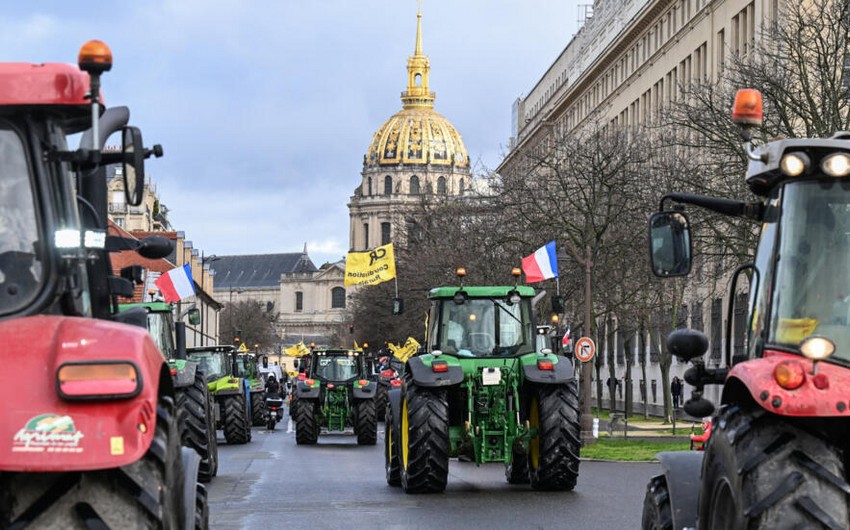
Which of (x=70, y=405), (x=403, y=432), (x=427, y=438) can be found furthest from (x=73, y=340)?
(x=403, y=432)

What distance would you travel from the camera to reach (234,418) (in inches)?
1478

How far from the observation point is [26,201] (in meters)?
7.34

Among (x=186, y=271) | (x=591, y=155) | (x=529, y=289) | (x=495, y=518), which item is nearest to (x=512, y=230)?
(x=591, y=155)

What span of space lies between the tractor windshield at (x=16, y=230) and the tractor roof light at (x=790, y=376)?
2.94 meters

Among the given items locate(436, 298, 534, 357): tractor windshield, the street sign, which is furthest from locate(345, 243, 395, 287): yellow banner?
locate(436, 298, 534, 357): tractor windshield

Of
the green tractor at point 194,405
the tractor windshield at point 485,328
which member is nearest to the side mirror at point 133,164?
the green tractor at point 194,405

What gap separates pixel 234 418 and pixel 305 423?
2165 mm

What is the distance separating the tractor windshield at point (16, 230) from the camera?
714cm

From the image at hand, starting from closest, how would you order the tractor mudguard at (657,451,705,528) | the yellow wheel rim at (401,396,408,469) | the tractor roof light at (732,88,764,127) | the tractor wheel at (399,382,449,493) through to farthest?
the tractor roof light at (732,88,764,127), the tractor mudguard at (657,451,705,528), the tractor wheel at (399,382,449,493), the yellow wheel rim at (401,396,408,469)

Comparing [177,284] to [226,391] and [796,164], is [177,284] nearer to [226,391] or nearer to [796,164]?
[226,391]

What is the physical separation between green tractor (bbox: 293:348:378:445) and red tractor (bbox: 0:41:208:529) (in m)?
30.1

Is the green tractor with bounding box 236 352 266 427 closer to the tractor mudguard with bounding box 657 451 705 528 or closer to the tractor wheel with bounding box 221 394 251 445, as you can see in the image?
the tractor wheel with bounding box 221 394 251 445

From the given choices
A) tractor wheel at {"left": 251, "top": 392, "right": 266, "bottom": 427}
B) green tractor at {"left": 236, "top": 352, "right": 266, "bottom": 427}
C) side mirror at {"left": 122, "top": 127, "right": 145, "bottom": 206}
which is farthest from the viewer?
tractor wheel at {"left": 251, "top": 392, "right": 266, "bottom": 427}

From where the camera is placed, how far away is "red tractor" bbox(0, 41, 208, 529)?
622 cm
